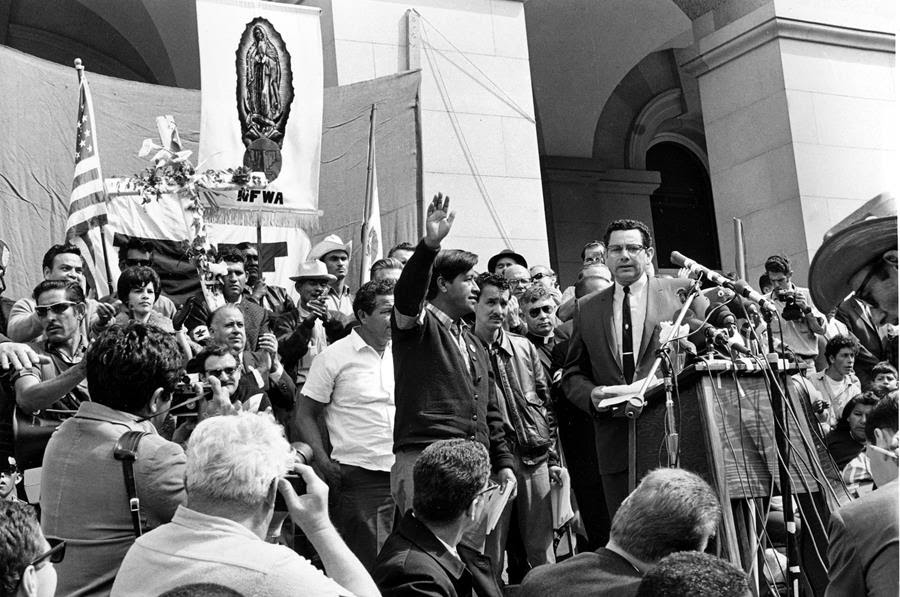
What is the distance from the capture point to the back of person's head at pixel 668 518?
12.4ft

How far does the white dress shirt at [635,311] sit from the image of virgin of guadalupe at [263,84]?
554 centimetres

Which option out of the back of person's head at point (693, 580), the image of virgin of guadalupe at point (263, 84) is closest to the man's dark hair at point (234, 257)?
the image of virgin of guadalupe at point (263, 84)

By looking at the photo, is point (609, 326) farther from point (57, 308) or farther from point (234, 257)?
point (234, 257)

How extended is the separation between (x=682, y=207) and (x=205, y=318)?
14.2 meters

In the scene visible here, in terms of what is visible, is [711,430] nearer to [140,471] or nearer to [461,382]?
[461,382]

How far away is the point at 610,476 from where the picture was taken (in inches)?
243

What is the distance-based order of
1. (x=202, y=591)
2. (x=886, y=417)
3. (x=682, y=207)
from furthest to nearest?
1. (x=682, y=207)
2. (x=886, y=417)
3. (x=202, y=591)

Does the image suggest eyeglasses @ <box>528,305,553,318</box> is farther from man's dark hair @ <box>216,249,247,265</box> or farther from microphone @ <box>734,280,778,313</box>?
microphone @ <box>734,280,778,313</box>

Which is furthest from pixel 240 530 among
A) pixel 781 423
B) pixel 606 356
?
pixel 606 356

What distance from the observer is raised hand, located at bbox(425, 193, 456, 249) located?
5.26 m

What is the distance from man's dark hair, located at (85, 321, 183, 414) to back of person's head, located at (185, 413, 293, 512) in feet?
2.19

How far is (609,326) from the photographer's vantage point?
21.0ft

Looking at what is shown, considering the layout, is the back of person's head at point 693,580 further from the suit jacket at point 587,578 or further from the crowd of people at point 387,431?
the suit jacket at point 587,578

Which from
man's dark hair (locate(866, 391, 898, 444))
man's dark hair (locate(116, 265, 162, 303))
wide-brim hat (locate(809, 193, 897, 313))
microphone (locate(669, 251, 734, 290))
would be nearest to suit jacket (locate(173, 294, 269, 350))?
man's dark hair (locate(116, 265, 162, 303))
